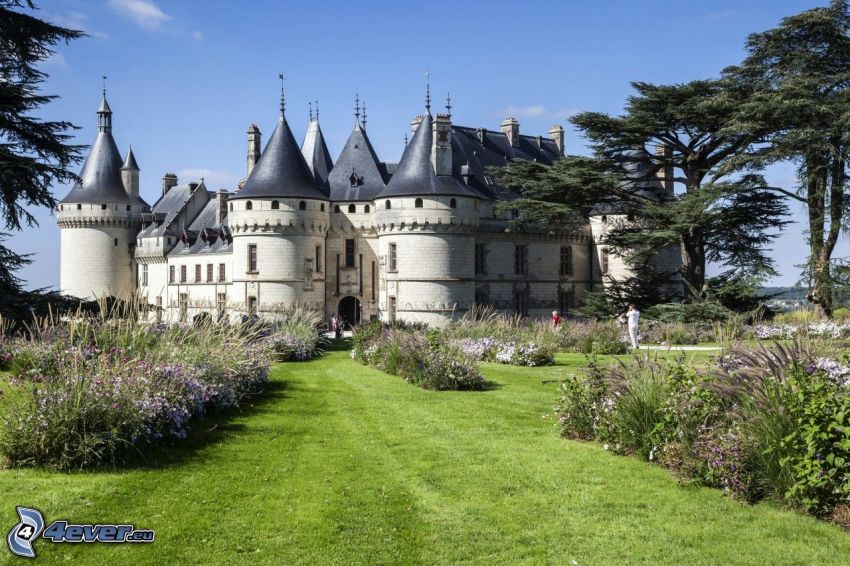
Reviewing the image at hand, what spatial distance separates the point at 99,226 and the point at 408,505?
47.3 m

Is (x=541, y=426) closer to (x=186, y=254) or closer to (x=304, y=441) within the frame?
(x=304, y=441)

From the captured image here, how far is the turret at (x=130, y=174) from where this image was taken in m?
51.5

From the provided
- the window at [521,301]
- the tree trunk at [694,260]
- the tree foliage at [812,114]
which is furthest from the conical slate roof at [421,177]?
the tree foliage at [812,114]

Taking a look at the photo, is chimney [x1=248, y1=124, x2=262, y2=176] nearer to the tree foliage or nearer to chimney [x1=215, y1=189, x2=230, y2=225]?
chimney [x1=215, y1=189, x2=230, y2=225]

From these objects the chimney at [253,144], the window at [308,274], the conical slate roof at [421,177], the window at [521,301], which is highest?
the chimney at [253,144]

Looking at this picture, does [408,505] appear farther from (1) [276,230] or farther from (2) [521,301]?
(2) [521,301]

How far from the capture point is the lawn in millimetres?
6336

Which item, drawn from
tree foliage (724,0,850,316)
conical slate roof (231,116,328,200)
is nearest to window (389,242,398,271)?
conical slate roof (231,116,328,200)

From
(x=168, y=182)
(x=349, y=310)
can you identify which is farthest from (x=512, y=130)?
(x=168, y=182)

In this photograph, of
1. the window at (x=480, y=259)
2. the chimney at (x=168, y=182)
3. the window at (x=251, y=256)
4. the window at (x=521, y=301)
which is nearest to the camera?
the window at (x=251, y=256)

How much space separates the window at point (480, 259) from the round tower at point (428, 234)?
2.56 metres

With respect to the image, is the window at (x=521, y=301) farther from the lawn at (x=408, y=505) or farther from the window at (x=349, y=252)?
the lawn at (x=408, y=505)

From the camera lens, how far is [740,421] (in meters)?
7.66

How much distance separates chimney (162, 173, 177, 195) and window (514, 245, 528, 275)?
2803 cm
